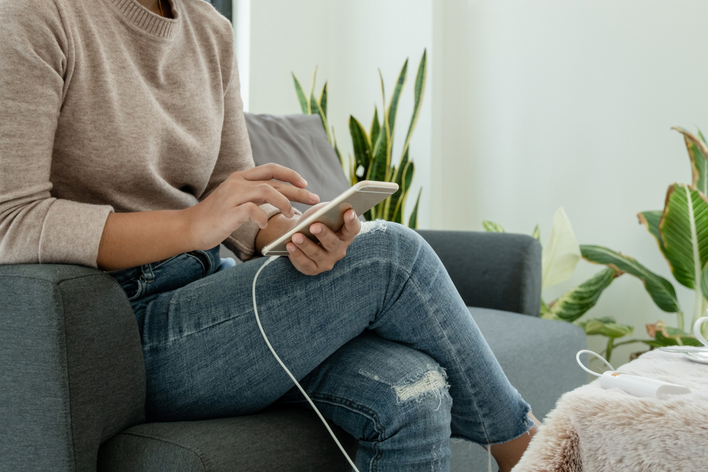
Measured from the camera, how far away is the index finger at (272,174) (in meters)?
0.72

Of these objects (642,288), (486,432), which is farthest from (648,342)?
(486,432)

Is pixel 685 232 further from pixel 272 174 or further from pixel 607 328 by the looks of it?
pixel 272 174

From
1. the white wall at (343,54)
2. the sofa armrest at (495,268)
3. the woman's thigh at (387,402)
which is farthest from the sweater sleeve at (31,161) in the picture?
the white wall at (343,54)

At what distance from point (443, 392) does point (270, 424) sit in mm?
212

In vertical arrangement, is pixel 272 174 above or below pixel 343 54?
below

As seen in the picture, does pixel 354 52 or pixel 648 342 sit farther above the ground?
pixel 354 52

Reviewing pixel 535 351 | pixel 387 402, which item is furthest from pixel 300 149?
pixel 387 402

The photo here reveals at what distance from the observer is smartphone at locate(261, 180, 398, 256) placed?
0.65 metres

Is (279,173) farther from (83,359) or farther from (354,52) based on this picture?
(354,52)

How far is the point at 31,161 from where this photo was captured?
693 mm

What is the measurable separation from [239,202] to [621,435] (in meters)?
0.45

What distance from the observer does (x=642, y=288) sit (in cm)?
197

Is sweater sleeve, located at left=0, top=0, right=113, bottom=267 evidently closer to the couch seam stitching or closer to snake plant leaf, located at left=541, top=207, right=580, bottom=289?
the couch seam stitching

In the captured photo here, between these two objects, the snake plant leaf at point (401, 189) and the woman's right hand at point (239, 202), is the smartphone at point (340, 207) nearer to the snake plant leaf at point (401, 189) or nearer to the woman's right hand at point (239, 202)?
the woman's right hand at point (239, 202)
